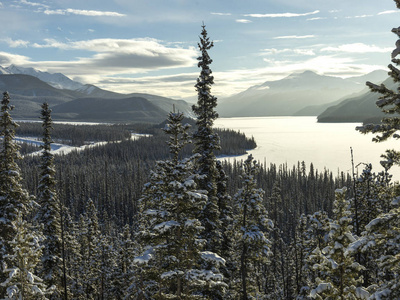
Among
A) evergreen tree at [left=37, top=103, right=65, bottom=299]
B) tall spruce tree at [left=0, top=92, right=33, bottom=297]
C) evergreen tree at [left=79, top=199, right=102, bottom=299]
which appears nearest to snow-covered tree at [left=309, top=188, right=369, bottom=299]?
tall spruce tree at [left=0, top=92, right=33, bottom=297]

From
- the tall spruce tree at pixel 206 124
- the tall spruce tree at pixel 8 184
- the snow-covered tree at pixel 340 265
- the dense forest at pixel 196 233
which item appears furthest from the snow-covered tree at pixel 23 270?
the snow-covered tree at pixel 340 265

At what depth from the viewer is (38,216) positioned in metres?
28.6

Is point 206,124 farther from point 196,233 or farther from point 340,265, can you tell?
point 340,265

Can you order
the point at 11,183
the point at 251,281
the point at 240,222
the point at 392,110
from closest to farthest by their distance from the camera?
1. the point at 392,110
2. the point at 11,183
3. the point at 240,222
4. the point at 251,281

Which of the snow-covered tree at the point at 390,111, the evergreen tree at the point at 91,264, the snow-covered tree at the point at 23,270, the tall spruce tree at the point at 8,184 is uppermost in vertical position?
the snow-covered tree at the point at 390,111

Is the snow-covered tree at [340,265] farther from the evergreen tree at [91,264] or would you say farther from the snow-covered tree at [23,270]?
the evergreen tree at [91,264]

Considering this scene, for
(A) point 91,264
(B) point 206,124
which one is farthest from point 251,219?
(A) point 91,264

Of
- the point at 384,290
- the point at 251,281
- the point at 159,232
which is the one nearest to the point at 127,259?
the point at 251,281

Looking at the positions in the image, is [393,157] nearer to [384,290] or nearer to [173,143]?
[384,290]

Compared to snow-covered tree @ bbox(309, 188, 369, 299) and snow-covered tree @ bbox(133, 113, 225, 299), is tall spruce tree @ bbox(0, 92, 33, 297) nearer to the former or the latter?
snow-covered tree @ bbox(133, 113, 225, 299)

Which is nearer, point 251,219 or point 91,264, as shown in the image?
point 251,219

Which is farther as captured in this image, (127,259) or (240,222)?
(127,259)

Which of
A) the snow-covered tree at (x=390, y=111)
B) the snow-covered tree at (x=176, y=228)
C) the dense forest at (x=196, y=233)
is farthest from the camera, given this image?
the snow-covered tree at (x=176, y=228)

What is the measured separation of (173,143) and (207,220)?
8349 millimetres
